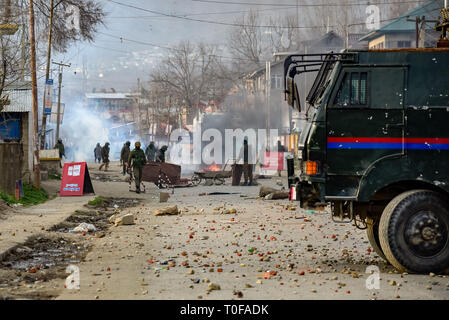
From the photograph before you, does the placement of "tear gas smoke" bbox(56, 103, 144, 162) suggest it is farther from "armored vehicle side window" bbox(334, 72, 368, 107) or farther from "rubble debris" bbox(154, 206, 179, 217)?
"armored vehicle side window" bbox(334, 72, 368, 107)

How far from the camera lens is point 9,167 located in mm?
22234

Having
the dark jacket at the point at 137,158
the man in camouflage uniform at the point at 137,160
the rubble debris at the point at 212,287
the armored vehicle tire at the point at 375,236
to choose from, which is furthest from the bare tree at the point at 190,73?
the rubble debris at the point at 212,287

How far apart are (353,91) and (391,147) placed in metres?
0.97

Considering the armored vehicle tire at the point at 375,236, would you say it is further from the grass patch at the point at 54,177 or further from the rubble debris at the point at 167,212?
the grass patch at the point at 54,177

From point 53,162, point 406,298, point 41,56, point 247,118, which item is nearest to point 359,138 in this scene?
point 406,298

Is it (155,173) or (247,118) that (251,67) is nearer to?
(247,118)

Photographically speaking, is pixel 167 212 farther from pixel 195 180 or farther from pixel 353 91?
pixel 195 180

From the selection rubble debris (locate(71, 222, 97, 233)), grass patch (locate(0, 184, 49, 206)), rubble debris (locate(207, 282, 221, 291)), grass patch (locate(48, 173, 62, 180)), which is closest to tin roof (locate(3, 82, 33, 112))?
grass patch (locate(48, 173, 62, 180))

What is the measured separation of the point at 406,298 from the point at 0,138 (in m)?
25.8

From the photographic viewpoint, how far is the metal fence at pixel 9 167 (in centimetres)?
2202

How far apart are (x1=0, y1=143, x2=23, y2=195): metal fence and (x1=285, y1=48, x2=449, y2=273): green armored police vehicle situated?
1405cm

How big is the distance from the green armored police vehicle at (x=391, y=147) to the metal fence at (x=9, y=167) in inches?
553

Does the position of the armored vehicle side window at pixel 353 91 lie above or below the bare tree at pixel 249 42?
below

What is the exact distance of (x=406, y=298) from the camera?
7914 millimetres
